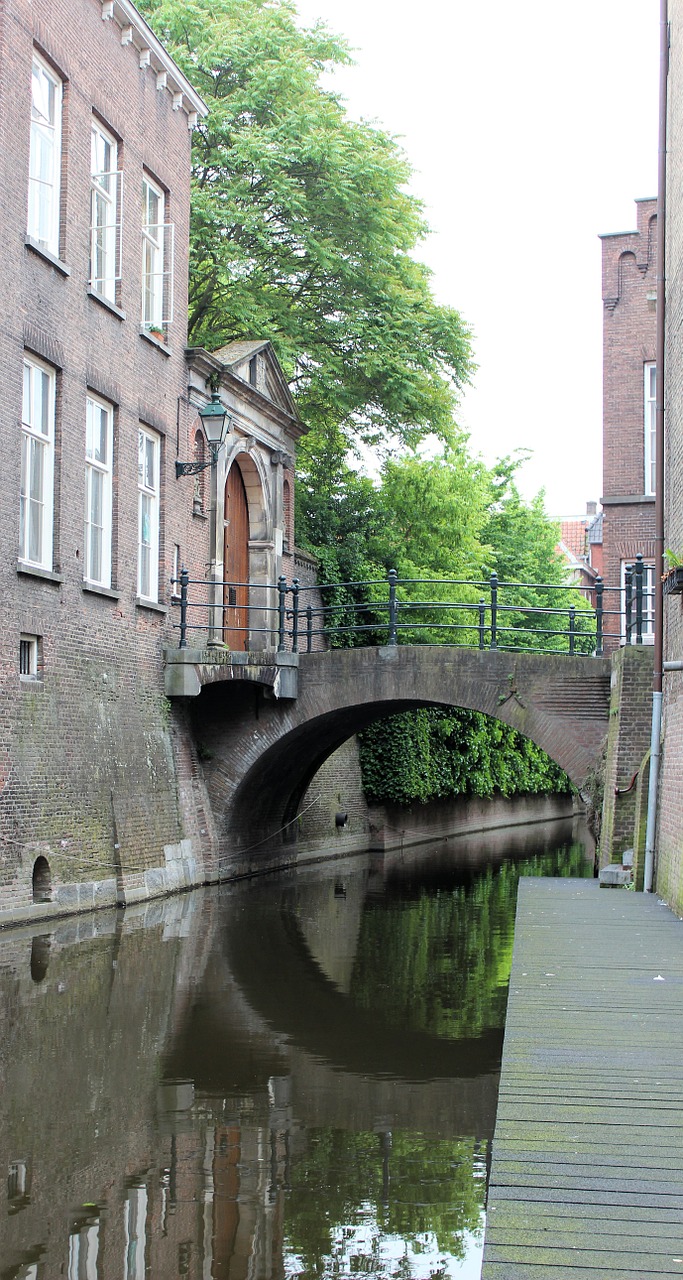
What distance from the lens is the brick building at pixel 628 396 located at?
20.1 metres

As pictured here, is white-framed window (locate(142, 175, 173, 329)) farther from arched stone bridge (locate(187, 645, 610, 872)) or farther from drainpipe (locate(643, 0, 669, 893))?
drainpipe (locate(643, 0, 669, 893))

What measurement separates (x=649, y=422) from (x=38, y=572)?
34.2ft

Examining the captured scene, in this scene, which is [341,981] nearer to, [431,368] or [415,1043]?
[415,1043]

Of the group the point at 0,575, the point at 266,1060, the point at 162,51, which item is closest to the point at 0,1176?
the point at 266,1060

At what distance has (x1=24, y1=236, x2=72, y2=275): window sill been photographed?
1345 cm

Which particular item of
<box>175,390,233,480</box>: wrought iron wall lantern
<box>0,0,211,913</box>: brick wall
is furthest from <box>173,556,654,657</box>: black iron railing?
<box>175,390,233,480</box>: wrought iron wall lantern

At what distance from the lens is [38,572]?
1346 centimetres

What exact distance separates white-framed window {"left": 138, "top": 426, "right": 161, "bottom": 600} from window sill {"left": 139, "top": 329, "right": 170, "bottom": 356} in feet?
3.51

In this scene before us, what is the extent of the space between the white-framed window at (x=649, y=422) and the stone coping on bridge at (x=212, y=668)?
631 centimetres

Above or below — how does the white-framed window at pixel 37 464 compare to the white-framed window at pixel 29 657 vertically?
above

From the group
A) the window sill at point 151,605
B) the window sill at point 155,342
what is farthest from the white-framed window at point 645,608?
the window sill at point 155,342

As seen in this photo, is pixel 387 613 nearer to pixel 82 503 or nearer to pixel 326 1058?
pixel 82 503

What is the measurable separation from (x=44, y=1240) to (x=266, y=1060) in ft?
9.85

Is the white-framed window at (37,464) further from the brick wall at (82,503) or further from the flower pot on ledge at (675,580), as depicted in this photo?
the flower pot on ledge at (675,580)
